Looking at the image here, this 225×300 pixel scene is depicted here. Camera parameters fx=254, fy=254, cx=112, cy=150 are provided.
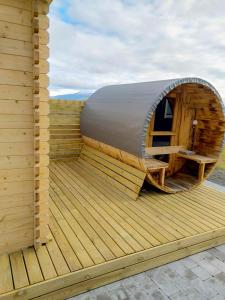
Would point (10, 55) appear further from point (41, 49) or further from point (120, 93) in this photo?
point (120, 93)

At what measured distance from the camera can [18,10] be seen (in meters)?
2.86

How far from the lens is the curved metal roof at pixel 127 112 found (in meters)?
5.03

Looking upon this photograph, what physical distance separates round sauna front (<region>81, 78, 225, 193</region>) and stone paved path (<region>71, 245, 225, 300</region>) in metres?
2.07

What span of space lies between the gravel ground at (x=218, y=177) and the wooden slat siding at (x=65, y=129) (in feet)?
14.6

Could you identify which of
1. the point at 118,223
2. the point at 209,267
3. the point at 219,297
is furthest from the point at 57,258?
the point at 209,267

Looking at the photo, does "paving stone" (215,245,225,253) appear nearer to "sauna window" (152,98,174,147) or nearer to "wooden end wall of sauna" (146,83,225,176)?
"wooden end wall of sauna" (146,83,225,176)

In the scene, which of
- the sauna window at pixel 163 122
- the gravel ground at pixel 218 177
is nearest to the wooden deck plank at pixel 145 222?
the sauna window at pixel 163 122

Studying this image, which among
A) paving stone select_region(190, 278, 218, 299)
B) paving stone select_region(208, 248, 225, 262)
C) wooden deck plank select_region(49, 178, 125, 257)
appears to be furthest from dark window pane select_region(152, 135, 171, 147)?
paving stone select_region(190, 278, 218, 299)

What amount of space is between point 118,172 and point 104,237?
99.6 inches

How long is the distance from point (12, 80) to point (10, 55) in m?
0.28

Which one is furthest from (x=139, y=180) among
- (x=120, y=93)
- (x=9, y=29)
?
(x=9, y=29)

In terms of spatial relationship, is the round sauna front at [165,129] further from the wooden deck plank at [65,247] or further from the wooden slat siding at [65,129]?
the wooden deck plank at [65,247]

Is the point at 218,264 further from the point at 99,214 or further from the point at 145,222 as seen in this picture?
the point at 99,214

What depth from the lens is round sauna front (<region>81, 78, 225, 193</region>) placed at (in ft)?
17.9
